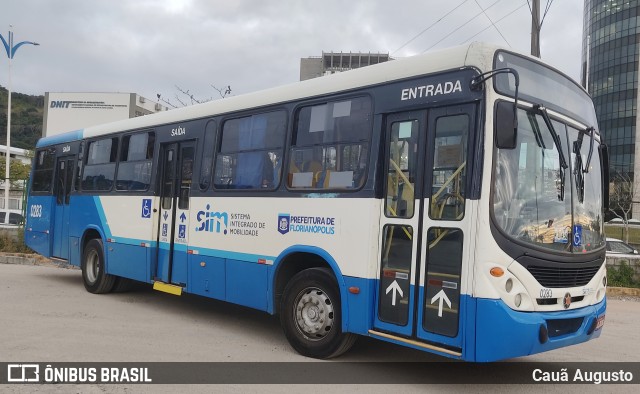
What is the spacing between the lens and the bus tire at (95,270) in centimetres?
1009

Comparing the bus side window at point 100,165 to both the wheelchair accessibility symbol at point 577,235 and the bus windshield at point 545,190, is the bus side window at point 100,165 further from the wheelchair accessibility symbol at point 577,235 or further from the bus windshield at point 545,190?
the wheelchair accessibility symbol at point 577,235

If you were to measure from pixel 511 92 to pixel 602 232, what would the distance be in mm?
1966

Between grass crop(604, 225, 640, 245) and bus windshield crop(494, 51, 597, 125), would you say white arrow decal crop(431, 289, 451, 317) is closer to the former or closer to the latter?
bus windshield crop(494, 51, 597, 125)

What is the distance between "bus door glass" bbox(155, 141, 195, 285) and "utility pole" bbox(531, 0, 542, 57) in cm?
827

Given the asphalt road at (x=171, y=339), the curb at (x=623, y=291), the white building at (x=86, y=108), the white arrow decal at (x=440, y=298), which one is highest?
the white building at (x=86, y=108)

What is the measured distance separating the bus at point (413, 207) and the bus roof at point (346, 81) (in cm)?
2

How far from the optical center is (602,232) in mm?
5902

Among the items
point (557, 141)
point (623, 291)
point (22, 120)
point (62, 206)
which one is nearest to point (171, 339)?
point (557, 141)

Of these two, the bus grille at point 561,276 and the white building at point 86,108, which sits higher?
the white building at point 86,108

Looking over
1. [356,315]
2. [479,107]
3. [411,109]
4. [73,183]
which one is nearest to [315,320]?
[356,315]

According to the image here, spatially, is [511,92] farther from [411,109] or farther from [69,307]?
[69,307]

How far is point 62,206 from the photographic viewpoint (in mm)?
11344

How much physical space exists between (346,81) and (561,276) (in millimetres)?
2978

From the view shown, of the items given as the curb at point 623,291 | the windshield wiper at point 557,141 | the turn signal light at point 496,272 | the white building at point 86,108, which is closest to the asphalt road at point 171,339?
the turn signal light at point 496,272
